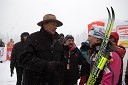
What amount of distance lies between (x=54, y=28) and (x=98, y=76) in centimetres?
126

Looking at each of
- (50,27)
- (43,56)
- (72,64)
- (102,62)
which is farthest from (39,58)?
(72,64)

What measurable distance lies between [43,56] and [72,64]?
1902 mm

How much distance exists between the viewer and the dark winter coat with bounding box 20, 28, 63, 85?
3.99 m

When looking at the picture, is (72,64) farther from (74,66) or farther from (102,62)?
(102,62)

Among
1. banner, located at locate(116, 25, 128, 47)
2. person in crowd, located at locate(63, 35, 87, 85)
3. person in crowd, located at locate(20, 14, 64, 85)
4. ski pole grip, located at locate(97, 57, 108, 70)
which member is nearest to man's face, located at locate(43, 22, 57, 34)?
person in crowd, located at locate(20, 14, 64, 85)

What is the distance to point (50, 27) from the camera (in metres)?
4.33

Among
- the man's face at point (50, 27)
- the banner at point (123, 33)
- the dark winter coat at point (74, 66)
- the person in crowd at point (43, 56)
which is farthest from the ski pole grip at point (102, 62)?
the banner at point (123, 33)

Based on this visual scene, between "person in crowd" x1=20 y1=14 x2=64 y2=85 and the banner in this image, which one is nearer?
"person in crowd" x1=20 y1=14 x2=64 y2=85

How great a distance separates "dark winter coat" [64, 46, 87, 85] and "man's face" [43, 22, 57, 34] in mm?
1548

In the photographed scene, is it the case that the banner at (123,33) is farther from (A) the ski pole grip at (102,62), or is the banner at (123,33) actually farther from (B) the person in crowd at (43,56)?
(A) the ski pole grip at (102,62)

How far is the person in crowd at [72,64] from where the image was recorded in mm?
5898

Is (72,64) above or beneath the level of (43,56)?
beneath

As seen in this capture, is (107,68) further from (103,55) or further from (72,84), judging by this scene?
(72,84)

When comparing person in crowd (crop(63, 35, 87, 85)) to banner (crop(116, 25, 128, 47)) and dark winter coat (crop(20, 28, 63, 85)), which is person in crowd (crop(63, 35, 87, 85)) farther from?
banner (crop(116, 25, 128, 47))
